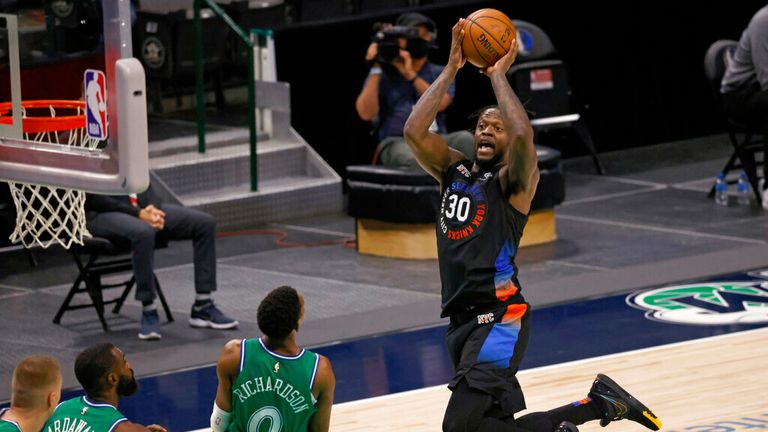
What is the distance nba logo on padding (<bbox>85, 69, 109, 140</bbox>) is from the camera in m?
5.89

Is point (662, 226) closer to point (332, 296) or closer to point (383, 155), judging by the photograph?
point (383, 155)

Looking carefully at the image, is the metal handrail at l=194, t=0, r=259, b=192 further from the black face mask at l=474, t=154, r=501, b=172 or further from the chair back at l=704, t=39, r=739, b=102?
the black face mask at l=474, t=154, r=501, b=172

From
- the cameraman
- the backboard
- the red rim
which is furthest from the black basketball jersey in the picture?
the cameraman

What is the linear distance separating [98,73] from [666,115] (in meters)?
9.35

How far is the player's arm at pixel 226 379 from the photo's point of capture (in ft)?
17.1

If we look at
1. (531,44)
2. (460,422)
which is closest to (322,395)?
(460,422)

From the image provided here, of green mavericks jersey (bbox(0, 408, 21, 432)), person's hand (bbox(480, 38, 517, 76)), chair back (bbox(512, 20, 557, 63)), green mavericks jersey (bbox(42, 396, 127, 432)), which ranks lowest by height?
green mavericks jersey (bbox(0, 408, 21, 432))

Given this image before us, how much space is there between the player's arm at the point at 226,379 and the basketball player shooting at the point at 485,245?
94 centimetres

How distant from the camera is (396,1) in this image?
13531mm

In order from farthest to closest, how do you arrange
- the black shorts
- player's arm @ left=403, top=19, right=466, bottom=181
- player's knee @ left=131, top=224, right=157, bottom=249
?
player's knee @ left=131, top=224, right=157, bottom=249
player's arm @ left=403, top=19, right=466, bottom=181
the black shorts

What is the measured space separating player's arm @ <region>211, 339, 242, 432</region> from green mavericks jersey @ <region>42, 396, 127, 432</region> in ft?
1.42

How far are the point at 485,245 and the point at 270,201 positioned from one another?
6.02 meters

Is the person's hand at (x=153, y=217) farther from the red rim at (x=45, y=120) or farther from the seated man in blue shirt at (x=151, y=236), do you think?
the red rim at (x=45, y=120)

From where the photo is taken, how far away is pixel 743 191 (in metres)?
11.8
